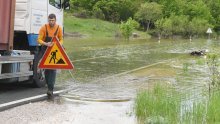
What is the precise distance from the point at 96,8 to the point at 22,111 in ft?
282

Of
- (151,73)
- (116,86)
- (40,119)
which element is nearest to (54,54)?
(40,119)

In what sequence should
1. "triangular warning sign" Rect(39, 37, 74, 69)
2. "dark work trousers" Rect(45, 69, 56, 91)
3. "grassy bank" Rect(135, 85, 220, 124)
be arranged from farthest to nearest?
1. "dark work trousers" Rect(45, 69, 56, 91)
2. "triangular warning sign" Rect(39, 37, 74, 69)
3. "grassy bank" Rect(135, 85, 220, 124)

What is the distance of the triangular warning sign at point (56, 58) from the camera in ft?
34.1

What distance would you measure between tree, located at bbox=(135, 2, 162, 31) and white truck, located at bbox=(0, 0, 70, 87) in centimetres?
8333

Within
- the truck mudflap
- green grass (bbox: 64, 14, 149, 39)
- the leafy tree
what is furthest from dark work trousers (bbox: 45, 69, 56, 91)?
the leafy tree

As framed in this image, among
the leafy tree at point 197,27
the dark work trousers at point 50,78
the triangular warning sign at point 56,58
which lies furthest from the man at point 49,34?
the leafy tree at point 197,27

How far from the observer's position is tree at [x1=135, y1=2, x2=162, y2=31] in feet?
317

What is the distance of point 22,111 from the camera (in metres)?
8.96

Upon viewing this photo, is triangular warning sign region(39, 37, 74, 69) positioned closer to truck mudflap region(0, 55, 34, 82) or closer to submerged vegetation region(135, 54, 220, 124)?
truck mudflap region(0, 55, 34, 82)

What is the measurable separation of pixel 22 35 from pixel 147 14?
86.4 metres

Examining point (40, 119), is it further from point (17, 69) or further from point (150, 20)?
point (150, 20)

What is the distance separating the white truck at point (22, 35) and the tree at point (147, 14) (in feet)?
273

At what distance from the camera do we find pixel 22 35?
42.3ft

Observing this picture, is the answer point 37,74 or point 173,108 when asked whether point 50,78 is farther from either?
point 173,108
